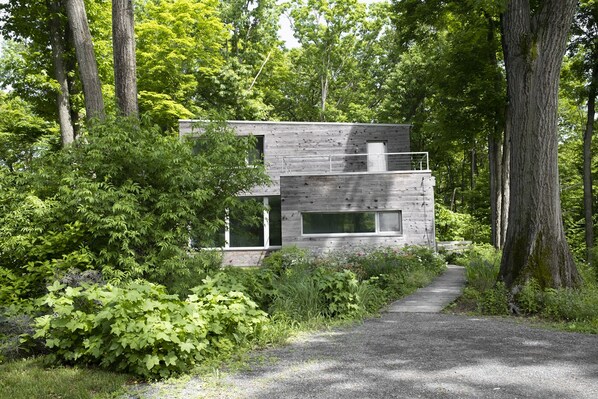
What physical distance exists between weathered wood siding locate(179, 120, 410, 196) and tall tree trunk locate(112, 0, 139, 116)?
402 inches

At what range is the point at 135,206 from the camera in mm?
7328

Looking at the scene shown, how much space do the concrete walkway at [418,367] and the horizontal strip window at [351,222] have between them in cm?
1107

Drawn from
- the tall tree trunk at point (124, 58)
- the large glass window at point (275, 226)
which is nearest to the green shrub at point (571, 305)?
the tall tree trunk at point (124, 58)

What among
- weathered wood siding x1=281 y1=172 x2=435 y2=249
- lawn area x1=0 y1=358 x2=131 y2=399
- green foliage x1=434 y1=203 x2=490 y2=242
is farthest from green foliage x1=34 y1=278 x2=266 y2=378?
green foliage x1=434 y1=203 x2=490 y2=242

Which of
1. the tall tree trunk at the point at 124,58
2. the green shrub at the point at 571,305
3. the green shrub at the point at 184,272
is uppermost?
the tall tree trunk at the point at 124,58

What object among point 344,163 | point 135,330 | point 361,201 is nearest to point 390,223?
point 361,201

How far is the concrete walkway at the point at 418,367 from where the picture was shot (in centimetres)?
441

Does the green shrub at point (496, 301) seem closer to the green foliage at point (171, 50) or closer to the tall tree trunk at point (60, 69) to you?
the tall tree trunk at point (60, 69)

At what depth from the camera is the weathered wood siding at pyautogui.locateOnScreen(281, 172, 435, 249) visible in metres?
18.0

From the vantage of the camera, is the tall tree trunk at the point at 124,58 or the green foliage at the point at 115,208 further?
the tall tree trunk at the point at 124,58

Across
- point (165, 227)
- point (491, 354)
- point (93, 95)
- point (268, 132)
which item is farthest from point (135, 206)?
point (268, 132)

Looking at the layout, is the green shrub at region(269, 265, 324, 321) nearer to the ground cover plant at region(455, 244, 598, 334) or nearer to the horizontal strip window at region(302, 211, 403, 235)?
the ground cover plant at region(455, 244, 598, 334)

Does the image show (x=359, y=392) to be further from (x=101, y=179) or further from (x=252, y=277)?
(x=101, y=179)

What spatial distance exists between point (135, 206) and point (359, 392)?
433 cm
